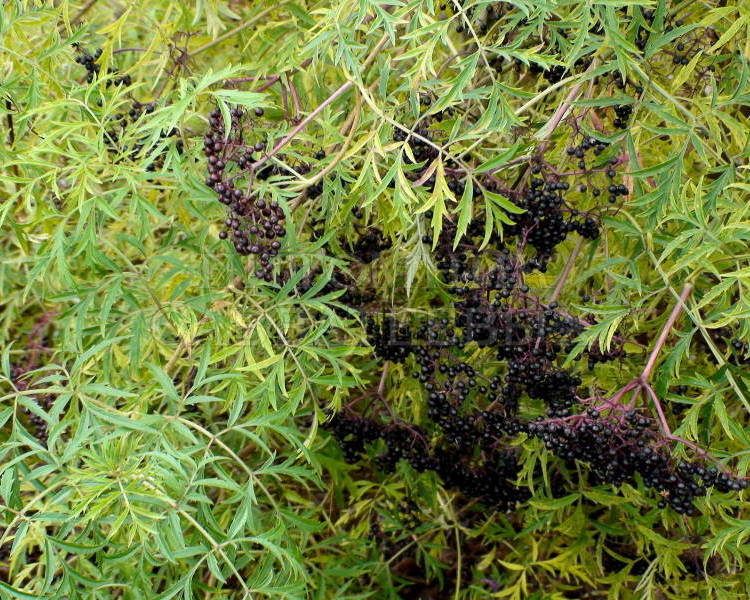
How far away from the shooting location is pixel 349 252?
2736mm

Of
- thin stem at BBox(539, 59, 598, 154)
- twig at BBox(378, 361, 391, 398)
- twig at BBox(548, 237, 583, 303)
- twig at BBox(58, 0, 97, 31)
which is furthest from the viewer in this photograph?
twig at BBox(58, 0, 97, 31)

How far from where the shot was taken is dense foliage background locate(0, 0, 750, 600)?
2.14 meters

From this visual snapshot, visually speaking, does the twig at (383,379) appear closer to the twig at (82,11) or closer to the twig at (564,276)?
the twig at (564,276)

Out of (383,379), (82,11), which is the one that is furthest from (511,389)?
(82,11)

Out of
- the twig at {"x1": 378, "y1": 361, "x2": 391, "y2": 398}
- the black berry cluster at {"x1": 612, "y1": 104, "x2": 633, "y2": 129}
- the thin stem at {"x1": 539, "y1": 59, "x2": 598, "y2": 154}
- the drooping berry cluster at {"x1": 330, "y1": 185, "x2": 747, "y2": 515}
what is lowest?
the twig at {"x1": 378, "y1": 361, "x2": 391, "y2": 398}

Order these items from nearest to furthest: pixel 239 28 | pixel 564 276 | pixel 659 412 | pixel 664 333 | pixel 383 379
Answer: pixel 659 412
pixel 664 333
pixel 564 276
pixel 383 379
pixel 239 28

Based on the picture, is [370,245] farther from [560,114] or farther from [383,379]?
[560,114]

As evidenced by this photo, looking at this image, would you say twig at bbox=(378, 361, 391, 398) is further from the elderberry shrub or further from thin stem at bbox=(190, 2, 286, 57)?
thin stem at bbox=(190, 2, 286, 57)

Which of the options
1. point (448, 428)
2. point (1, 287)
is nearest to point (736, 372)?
point (448, 428)

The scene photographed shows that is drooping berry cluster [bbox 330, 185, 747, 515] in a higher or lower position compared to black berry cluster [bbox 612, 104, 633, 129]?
lower

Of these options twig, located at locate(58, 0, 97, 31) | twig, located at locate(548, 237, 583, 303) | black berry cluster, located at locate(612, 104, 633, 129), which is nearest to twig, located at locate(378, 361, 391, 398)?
twig, located at locate(548, 237, 583, 303)

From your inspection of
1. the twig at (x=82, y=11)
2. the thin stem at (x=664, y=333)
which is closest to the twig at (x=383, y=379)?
the thin stem at (x=664, y=333)

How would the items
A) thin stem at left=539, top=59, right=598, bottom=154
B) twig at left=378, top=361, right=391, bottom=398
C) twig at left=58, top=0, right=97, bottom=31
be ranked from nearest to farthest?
1. thin stem at left=539, top=59, right=598, bottom=154
2. twig at left=378, top=361, right=391, bottom=398
3. twig at left=58, top=0, right=97, bottom=31

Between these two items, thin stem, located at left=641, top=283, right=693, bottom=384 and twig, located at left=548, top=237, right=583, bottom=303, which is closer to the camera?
thin stem, located at left=641, top=283, right=693, bottom=384
